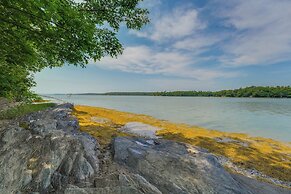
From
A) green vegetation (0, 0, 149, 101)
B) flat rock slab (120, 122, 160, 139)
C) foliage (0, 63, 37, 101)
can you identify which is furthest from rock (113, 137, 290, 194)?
flat rock slab (120, 122, 160, 139)

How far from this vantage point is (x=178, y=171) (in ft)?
24.6

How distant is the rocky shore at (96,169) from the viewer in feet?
20.4

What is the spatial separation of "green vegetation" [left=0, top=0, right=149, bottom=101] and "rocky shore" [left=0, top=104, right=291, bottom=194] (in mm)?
3156

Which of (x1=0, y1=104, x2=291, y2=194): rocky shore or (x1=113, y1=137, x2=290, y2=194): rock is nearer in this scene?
(x1=0, y1=104, x2=291, y2=194): rocky shore

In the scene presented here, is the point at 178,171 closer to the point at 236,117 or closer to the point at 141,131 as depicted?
the point at 141,131

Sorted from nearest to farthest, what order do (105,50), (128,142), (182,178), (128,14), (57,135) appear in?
(182,178) → (57,135) → (128,142) → (105,50) → (128,14)

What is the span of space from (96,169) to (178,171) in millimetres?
2576

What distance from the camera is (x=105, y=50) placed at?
412 inches

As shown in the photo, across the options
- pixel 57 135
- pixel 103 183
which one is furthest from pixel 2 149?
pixel 103 183

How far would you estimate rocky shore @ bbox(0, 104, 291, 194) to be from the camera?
6.21m

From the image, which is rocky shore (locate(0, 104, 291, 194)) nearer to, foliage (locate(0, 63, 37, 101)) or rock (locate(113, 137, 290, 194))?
rock (locate(113, 137, 290, 194))

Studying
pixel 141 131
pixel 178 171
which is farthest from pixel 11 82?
pixel 141 131

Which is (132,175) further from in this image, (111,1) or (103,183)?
(111,1)

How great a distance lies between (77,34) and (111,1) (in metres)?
5.51
